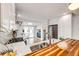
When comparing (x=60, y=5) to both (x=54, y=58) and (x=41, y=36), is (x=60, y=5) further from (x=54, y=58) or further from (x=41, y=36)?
(x=54, y=58)

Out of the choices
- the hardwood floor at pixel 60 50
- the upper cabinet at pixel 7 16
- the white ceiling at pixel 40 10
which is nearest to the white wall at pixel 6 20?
the upper cabinet at pixel 7 16

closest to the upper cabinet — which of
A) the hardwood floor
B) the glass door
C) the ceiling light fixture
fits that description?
the glass door

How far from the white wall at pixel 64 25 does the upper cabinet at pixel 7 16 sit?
582 mm

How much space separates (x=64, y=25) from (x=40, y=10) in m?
0.43

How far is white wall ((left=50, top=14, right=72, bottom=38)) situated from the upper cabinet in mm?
582

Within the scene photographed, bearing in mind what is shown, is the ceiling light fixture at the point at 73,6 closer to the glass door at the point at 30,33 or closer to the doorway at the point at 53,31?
the doorway at the point at 53,31

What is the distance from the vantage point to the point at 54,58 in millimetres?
981

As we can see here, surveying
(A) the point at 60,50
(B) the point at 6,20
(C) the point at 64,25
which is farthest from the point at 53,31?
(B) the point at 6,20

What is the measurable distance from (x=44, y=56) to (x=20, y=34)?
45 cm

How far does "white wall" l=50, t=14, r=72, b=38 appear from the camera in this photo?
119 centimetres

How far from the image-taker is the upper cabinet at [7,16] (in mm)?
1068

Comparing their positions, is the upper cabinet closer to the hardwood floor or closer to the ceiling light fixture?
the hardwood floor

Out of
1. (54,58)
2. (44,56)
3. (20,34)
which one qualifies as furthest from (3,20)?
(54,58)

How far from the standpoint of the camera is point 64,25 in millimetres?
→ 1216
